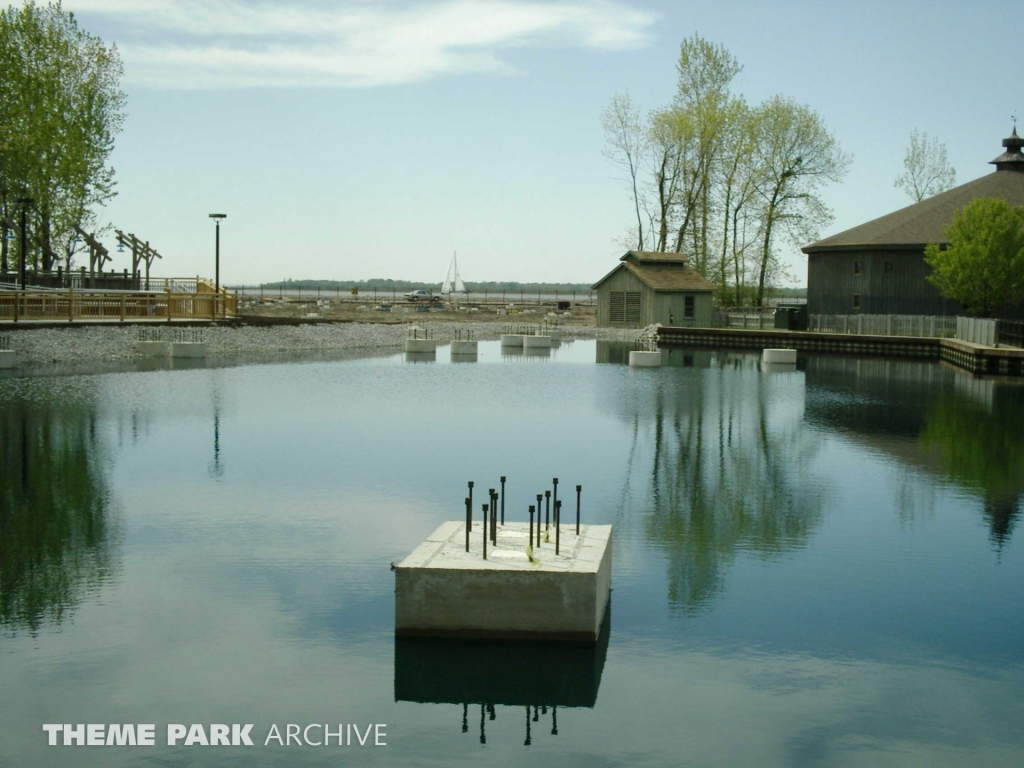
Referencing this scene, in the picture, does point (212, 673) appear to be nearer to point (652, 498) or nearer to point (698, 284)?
point (652, 498)

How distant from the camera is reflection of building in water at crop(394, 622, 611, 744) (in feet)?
32.9

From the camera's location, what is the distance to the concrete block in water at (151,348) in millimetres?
47625

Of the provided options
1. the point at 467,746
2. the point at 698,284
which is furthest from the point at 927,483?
the point at 698,284

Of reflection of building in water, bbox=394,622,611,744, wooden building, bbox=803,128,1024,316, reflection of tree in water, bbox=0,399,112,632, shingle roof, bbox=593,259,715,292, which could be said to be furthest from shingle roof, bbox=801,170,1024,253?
reflection of building in water, bbox=394,622,611,744

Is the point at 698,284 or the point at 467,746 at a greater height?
the point at 698,284

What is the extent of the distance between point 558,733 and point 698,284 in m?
65.1

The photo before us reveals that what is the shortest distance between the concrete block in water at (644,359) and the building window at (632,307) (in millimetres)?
27865

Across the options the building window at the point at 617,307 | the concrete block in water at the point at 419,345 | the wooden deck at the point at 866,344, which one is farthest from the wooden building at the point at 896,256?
the concrete block in water at the point at 419,345

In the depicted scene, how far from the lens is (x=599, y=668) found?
1056cm

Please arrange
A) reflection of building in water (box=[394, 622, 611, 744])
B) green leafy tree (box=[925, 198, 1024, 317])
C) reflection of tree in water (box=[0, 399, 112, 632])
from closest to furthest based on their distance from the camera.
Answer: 1. reflection of building in water (box=[394, 622, 611, 744])
2. reflection of tree in water (box=[0, 399, 112, 632])
3. green leafy tree (box=[925, 198, 1024, 317])

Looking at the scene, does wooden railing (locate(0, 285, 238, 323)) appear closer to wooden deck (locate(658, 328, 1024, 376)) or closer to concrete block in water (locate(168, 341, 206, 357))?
concrete block in water (locate(168, 341, 206, 357))

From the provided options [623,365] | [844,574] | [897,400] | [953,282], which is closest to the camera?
[844,574]

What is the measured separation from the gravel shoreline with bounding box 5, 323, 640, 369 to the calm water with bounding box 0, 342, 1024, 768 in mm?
16748

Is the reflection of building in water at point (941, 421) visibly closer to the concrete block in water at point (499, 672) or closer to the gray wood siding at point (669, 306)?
the concrete block in water at point (499, 672)
